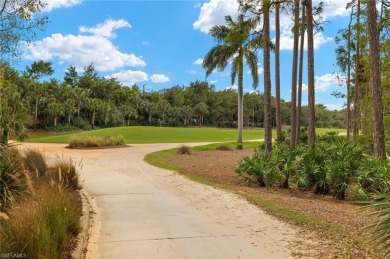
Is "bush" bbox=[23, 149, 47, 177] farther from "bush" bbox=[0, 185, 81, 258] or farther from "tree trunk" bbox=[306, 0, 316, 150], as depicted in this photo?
"tree trunk" bbox=[306, 0, 316, 150]

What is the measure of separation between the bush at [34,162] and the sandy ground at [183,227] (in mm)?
1358

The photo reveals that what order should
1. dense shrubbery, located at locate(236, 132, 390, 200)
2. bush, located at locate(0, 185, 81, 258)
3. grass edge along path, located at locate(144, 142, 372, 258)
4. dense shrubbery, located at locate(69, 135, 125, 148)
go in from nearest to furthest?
bush, located at locate(0, 185, 81, 258)
grass edge along path, located at locate(144, 142, 372, 258)
dense shrubbery, located at locate(236, 132, 390, 200)
dense shrubbery, located at locate(69, 135, 125, 148)

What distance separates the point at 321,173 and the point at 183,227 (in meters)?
5.73

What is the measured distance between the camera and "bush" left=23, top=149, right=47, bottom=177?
9931mm

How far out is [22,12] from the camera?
7.41 meters

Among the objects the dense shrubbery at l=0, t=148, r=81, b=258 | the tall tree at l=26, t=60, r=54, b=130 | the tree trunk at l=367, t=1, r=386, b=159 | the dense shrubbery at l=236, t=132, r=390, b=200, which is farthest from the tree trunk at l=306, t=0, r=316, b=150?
the tall tree at l=26, t=60, r=54, b=130

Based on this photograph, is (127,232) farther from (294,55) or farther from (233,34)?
(294,55)

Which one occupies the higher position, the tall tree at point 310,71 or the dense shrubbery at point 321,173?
the tall tree at point 310,71

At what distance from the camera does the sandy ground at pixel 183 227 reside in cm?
540

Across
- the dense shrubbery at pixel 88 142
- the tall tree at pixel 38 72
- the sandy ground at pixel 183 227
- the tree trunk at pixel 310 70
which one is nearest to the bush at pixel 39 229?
the sandy ground at pixel 183 227

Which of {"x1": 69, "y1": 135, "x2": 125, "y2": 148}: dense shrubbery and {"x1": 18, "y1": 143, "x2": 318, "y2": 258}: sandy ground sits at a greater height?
{"x1": 69, "y1": 135, "x2": 125, "y2": 148}: dense shrubbery

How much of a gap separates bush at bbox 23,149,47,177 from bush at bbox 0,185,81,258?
177 inches

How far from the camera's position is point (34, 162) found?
10.4 meters

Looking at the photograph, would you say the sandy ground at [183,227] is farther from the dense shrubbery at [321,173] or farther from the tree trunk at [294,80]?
the tree trunk at [294,80]
